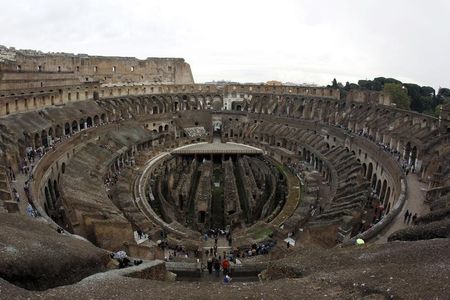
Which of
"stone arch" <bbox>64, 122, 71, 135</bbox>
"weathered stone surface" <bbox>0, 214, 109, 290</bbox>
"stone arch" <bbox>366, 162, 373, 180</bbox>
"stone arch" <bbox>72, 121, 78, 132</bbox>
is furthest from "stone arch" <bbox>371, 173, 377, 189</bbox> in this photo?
"stone arch" <bbox>72, 121, 78, 132</bbox>

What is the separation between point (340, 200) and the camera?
2555cm

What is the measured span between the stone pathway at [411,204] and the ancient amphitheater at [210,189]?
0.13m

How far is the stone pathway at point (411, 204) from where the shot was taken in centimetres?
1845

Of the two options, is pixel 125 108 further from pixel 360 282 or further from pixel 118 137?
pixel 360 282

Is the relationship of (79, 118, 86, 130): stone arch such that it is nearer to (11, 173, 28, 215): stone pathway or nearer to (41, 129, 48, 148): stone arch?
(41, 129, 48, 148): stone arch

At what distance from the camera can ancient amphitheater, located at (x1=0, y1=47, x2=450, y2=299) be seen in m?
9.67

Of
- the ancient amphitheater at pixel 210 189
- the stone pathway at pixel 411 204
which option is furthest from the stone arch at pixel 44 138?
the stone pathway at pixel 411 204

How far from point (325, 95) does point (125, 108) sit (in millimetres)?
26833

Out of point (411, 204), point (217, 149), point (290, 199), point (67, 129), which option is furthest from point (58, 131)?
point (411, 204)

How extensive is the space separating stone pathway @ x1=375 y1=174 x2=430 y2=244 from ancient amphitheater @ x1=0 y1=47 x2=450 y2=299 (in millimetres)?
127

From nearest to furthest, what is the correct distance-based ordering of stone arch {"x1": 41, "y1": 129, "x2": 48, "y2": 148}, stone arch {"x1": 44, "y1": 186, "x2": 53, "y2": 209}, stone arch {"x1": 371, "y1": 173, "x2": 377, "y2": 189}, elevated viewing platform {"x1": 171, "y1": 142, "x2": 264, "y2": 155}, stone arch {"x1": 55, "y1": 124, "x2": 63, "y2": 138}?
stone arch {"x1": 44, "y1": 186, "x2": 53, "y2": 209} → stone arch {"x1": 371, "y1": 173, "x2": 377, "y2": 189} → stone arch {"x1": 41, "y1": 129, "x2": 48, "y2": 148} → stone arch {"x1": 55, "y1": 124, "x2": 63, "y2": 138} → elevated viewing platform {"x1": 171, "y1": 142, "x2": 264, "y2": 155}

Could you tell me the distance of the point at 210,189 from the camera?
30.6 m

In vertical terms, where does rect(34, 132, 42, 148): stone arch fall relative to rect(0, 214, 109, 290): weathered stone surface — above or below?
above

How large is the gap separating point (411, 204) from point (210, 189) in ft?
49.3
